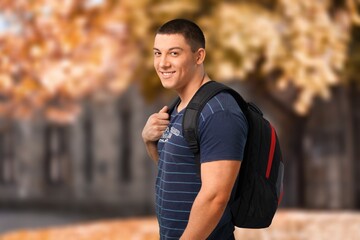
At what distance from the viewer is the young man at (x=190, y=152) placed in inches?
101

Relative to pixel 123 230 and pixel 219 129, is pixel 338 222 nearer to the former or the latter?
pixel 123 230

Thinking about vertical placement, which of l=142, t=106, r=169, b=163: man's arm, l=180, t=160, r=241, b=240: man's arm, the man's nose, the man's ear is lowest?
l=180, t=160, r=241, b=240: man's arm

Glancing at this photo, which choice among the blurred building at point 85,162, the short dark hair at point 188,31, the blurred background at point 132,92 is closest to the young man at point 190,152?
the short dark hair at point 188,31

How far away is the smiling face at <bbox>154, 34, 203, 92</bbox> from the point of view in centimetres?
276

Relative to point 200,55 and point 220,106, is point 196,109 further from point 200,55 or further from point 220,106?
point 200,55

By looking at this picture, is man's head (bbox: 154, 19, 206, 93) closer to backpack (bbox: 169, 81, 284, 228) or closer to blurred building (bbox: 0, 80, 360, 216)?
backpack (bbox: 169, 81, 284, 228)

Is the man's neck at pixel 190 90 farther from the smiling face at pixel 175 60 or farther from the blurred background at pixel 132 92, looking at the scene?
the blurred background at pixel 132 92

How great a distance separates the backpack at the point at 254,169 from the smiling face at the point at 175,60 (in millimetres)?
80

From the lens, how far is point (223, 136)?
2.57 metres

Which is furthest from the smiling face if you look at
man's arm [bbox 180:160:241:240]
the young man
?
man's arm [bbox 180:160:241:240]

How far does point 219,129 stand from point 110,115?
1794 centimetres

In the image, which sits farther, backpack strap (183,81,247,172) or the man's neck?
the man's neck

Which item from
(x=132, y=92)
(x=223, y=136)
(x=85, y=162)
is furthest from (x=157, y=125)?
(x=85, y=162)

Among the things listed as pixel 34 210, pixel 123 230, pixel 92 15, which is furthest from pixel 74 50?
pixel 34 210
